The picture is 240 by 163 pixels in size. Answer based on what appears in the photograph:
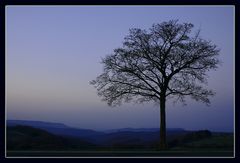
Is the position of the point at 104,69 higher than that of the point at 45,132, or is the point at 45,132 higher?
the point at 104,69

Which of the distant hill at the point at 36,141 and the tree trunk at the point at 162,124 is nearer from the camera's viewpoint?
the tree trunk at the point at 162,124

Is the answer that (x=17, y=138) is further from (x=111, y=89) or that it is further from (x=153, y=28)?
(x=153, y=28)

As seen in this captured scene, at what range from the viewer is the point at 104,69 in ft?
101

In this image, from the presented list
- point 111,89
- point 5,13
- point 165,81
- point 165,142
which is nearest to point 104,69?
point 111,89

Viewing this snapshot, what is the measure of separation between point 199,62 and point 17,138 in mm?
14792

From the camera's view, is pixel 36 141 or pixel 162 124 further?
pixel 36 141

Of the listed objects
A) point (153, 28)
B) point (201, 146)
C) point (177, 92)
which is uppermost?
point (153, 28)

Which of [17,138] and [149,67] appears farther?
[17,138]

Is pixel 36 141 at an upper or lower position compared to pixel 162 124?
lower

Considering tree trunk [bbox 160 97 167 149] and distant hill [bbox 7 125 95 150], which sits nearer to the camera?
tree trunk [bbox 160 97 167 149]

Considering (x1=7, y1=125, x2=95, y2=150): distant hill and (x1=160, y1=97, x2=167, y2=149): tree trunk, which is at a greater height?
(x1=160, y1=97, x2=167, y2=149): tree trunk

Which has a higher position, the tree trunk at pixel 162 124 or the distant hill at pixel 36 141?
the tree trunk at pixel 162 124
